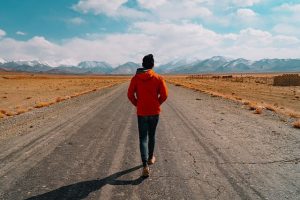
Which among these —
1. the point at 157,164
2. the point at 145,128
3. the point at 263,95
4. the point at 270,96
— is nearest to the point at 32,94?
the point at 263,95

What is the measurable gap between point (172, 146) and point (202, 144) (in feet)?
2.95

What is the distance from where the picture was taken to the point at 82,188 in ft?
19.3

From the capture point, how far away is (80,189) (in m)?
5.83

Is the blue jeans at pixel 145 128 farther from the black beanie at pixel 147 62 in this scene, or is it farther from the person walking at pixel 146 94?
the black beanie at pixel 147 62

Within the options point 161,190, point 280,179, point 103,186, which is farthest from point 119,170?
point 280,179

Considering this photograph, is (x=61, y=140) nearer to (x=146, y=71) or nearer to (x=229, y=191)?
(x=146, y=71)

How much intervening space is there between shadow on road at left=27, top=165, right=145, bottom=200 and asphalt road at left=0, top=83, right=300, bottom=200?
0.02 meters

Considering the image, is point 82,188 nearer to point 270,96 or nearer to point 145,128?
point 145,128

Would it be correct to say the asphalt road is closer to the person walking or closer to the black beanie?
the person walking

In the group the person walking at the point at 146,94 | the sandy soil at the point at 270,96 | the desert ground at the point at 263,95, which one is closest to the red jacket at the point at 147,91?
the person walking at the point at 146,94

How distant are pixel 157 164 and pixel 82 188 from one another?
6.62 ft

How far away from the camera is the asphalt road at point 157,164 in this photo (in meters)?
5.75

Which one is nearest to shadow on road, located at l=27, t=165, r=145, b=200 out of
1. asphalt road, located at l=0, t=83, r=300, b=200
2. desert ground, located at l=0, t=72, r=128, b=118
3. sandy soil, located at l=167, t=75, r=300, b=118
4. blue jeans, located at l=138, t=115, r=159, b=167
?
→ asphalt road, located at l=0, t=83, r=300, b=200

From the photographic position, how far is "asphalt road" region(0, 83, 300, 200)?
5.75 meters
